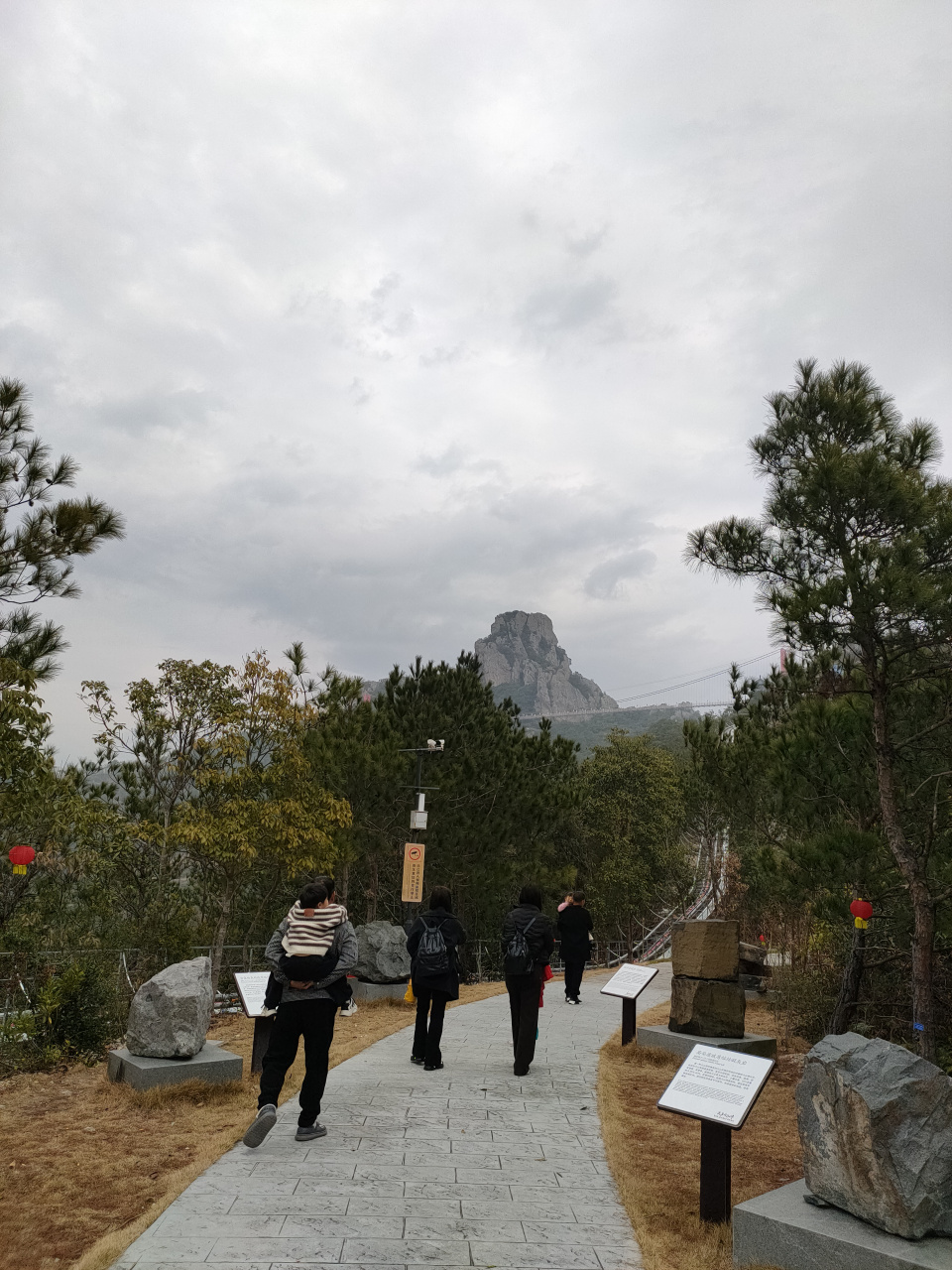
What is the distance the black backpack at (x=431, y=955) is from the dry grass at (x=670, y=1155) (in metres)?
1.63

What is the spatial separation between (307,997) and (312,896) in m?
0.59

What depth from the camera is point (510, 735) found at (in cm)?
2102

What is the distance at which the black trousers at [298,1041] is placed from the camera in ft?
17.8

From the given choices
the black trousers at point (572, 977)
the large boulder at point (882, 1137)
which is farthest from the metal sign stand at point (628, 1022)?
the large boulder at point (882, 1137)

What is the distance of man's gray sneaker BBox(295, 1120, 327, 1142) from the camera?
5535 millimetres

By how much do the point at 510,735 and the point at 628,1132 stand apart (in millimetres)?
14727

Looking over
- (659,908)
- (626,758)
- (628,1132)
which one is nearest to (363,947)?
(628,1132)

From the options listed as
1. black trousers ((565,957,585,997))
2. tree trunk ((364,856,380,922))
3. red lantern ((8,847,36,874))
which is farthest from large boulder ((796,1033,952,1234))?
tree trunk ((364,856,380,922))

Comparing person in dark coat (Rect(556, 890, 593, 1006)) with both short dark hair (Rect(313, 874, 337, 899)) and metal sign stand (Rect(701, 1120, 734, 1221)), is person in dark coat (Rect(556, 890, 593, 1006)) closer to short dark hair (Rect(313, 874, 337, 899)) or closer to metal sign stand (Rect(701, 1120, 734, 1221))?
short dark hair (Rect(313, 874, 337, 899))

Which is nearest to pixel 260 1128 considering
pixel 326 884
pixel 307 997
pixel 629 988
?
pixel 307 997

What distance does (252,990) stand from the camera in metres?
7.48

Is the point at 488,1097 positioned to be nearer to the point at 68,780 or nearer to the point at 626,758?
the point at 68,780

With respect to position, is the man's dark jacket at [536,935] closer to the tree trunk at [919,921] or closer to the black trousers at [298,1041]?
the black trousers at [298,1041]

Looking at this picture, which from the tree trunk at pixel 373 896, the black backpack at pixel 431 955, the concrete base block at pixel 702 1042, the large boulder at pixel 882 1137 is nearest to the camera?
the large boulder at pixel 882 1137
